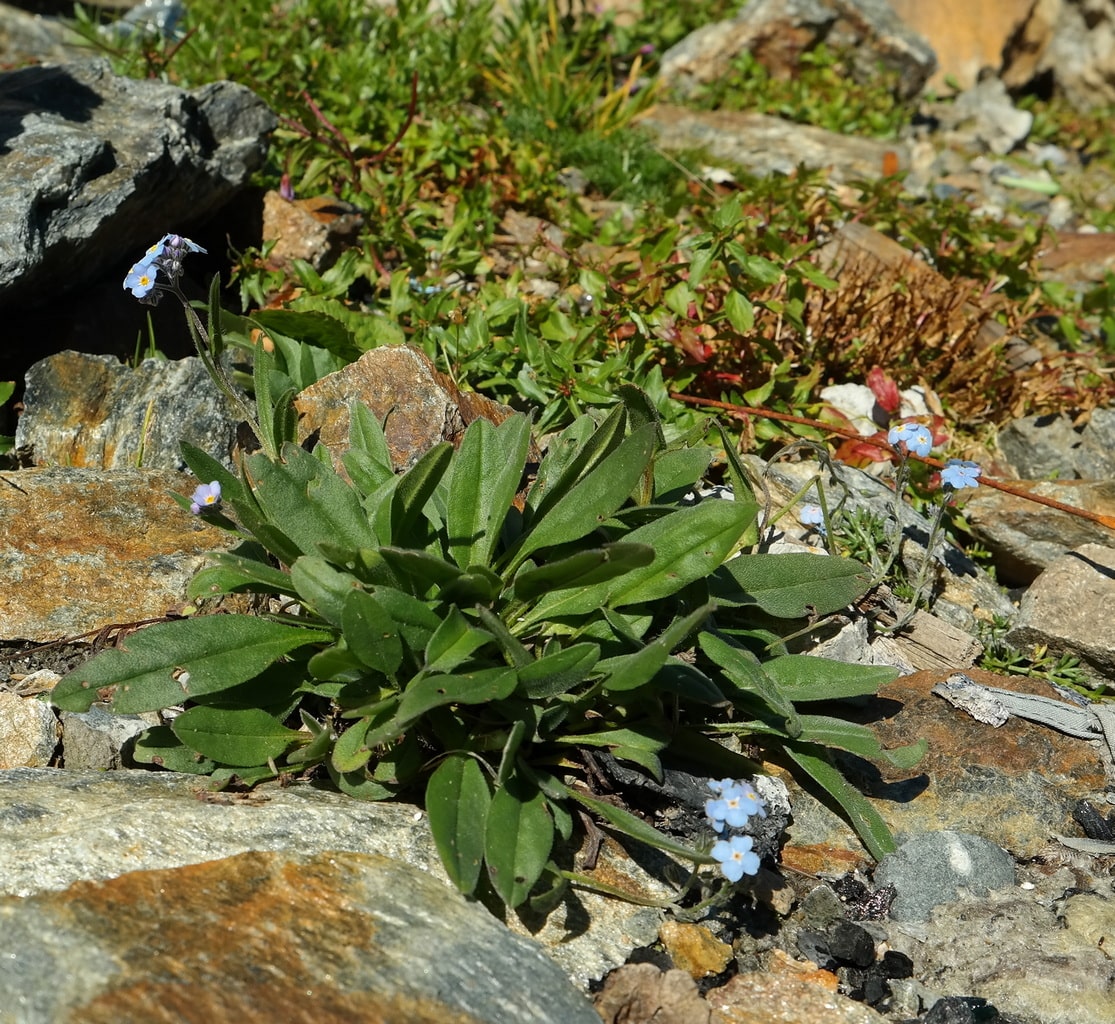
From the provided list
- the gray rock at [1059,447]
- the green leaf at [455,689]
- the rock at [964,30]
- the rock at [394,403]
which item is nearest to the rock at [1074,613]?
the gray rock at [1059,447]

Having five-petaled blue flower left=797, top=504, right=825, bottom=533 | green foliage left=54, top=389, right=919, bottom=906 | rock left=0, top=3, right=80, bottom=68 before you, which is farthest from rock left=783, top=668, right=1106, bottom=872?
rock left=0, top=3, right=80, bottom=68

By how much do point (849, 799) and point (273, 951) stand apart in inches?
62.2

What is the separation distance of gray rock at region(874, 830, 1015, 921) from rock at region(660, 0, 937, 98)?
674 cm

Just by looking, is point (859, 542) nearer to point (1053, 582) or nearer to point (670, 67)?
point (1053, 582)

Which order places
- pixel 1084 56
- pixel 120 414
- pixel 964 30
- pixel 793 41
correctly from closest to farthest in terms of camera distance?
pixel 120 414 → pixel 793 41 → pixel 964 30 → pixel 1084 56

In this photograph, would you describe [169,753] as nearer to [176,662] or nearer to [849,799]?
[176,662]

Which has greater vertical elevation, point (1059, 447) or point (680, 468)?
point (1059, 447)

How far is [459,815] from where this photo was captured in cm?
268

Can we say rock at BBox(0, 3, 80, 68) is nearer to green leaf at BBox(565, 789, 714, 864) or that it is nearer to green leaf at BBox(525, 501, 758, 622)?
green leaf at BBox(525, 501, 758, 622)

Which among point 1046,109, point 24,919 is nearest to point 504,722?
point 24,919

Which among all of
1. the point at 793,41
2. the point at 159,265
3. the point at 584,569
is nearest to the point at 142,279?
the point at 159,265

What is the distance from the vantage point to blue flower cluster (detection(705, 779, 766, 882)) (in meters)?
2.62

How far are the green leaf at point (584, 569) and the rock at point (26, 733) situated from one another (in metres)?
1.36

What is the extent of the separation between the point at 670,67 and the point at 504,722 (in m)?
6.95
